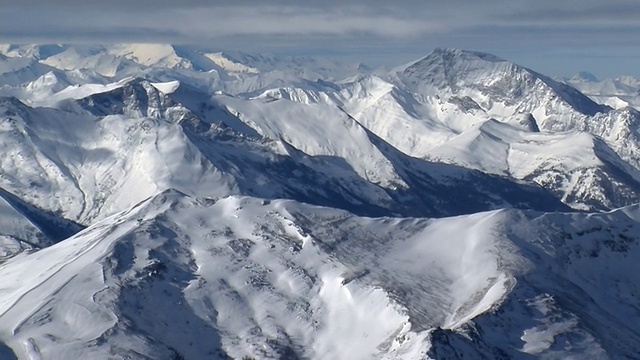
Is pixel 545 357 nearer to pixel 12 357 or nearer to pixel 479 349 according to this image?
pixel 479 349

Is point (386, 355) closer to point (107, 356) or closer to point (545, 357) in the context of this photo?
point (545, 357)

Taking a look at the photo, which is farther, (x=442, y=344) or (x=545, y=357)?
(x=545, y=357)

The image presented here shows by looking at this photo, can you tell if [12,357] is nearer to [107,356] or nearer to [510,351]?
[107,356]

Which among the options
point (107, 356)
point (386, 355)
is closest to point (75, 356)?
point (107, 356)

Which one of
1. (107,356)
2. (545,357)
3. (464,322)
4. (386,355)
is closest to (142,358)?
(107,356)

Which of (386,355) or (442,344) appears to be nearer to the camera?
(442,344)

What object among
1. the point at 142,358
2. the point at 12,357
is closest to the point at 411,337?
the point at 142,358
